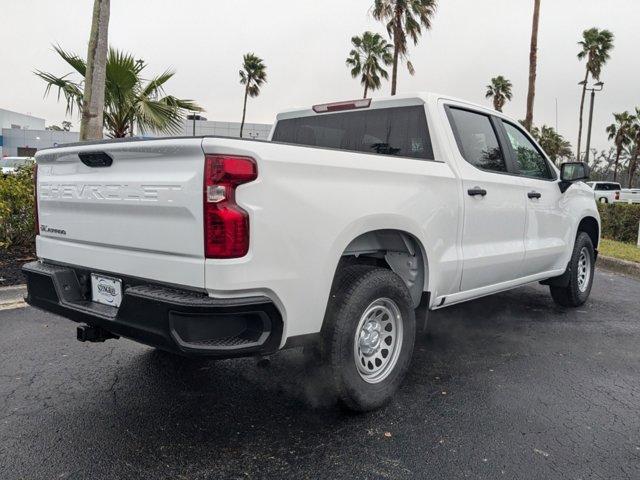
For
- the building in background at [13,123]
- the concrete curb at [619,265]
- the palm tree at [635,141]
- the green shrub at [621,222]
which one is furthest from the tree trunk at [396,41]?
the building in background at [13,123]

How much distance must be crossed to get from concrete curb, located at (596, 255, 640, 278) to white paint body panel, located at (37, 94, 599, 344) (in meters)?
5.52

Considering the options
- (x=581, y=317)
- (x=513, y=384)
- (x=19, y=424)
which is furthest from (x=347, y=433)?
(x=581, y=317)

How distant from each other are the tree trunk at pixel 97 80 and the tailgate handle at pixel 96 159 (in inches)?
186

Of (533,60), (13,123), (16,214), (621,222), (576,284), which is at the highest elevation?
(13,123)

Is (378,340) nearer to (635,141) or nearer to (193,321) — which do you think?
(193,321)

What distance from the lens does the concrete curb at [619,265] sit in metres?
8.08

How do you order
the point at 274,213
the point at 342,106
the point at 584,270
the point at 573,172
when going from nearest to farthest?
1. the point at 274,213
2. the point at 342,106
3. the point at 573,172
4. the point at 584,270

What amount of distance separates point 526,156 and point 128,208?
356 cm

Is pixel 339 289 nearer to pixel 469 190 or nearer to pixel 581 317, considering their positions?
pixel 469 190

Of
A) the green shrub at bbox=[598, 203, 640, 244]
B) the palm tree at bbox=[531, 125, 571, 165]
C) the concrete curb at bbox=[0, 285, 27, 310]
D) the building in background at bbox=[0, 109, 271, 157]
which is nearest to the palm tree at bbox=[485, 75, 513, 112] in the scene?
the palm tree at bbox=[531, 125, 571, 165]

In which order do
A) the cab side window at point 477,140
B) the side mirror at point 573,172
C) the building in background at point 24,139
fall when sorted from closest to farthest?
the cab side window at point 477,140
the side mirror at point 573,172
the building in background at point 24,139

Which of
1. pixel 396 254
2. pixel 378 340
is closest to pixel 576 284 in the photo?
pixel 396 254

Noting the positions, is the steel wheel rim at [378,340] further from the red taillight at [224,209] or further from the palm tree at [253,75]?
the palm tree at [253,75]

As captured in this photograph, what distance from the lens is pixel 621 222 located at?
1304 cm
